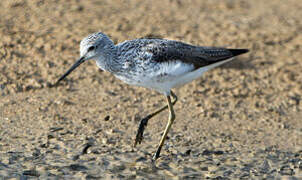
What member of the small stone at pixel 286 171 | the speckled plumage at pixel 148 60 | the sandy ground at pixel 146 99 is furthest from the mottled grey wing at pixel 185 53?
the small stone at pixel 286 171

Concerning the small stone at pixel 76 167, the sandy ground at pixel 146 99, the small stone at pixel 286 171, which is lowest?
the small stone at pixel 286 171

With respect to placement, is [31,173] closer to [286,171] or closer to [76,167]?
[76,167]

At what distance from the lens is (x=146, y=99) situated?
787cm

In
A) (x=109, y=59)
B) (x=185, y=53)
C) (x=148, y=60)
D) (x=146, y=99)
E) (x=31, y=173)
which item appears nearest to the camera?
(x=31, y=173)

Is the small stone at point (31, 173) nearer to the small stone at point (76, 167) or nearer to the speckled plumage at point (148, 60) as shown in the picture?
the small stone at point (76, 167)

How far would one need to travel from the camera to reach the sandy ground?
6.45 metres

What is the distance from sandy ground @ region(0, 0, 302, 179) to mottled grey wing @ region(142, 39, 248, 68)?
3.52 feet

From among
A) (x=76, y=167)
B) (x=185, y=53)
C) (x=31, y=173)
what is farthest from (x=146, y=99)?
(x=31, y=173)

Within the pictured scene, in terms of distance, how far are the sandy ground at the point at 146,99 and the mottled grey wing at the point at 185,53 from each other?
107 cm

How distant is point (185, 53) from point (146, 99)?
1527 mm

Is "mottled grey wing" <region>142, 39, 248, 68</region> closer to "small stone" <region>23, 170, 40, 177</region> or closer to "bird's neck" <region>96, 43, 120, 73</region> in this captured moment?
"bird's neck" <region>96, 43, 120, 73</region>

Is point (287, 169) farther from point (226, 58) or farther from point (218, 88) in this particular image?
point (218, 88)

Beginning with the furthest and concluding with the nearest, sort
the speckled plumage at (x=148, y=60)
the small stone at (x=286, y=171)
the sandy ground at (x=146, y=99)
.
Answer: the sandy ground at (x=146, y=99)
the small stone at (x=286, y=171)
the speckled plumage at (x=148, y=60)

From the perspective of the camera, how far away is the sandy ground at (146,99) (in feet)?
21.2
